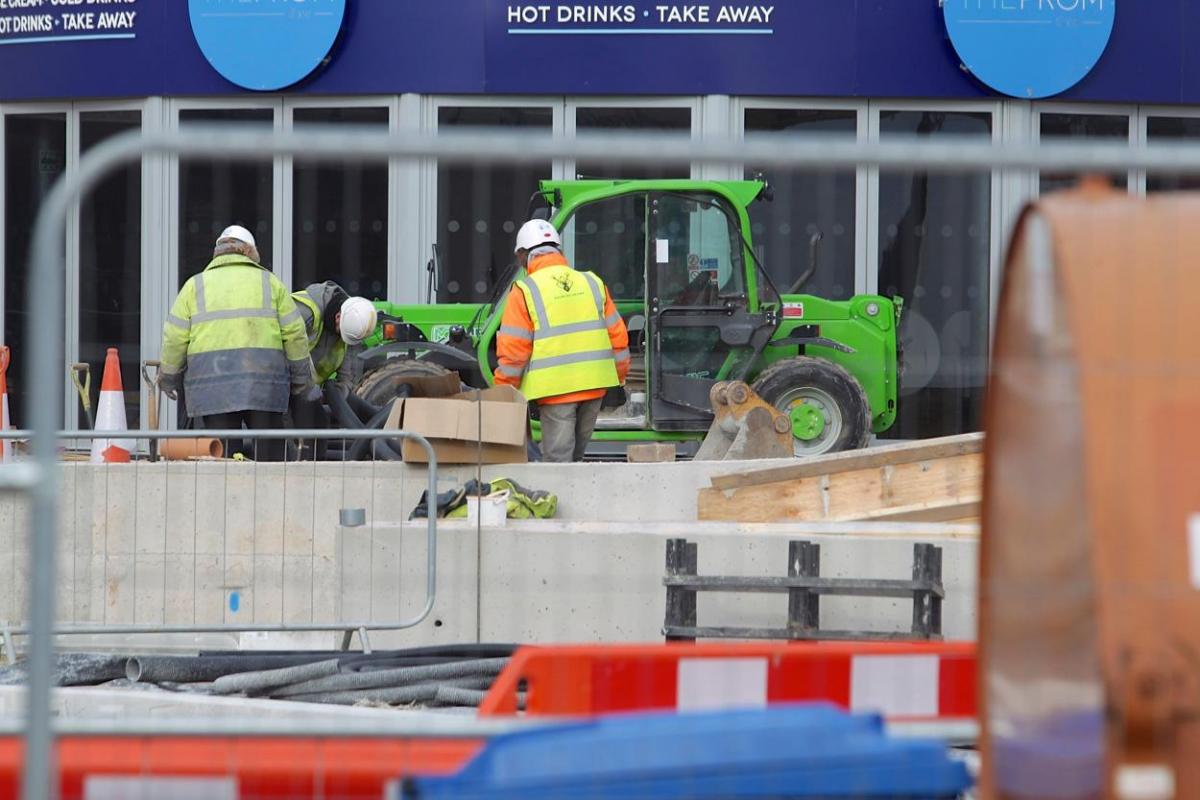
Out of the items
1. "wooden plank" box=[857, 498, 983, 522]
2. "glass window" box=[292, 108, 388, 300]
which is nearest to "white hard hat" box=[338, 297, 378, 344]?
"wooden plank" box=[857, 498, 983, 522]

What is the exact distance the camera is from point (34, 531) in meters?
2.80

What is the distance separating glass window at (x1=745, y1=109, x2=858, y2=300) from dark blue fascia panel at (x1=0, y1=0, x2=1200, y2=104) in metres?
0.33

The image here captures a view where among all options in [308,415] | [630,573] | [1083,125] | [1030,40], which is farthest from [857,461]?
[1083,125]

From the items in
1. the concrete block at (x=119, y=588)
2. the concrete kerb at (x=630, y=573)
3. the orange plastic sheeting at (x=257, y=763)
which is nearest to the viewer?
the orange plastic sheeting at (x=257, y=763)

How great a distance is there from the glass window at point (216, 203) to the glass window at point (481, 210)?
179 cm

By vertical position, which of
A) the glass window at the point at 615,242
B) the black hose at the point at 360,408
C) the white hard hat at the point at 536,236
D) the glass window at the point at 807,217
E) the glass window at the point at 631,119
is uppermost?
the glass window at the point at 631,119

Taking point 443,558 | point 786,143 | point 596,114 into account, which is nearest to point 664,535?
point 443,558

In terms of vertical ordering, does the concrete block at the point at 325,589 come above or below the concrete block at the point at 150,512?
below

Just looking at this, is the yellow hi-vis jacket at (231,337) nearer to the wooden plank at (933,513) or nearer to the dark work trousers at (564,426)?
the dark work trousers at (564,426)

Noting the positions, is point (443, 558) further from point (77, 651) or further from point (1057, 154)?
point (1057, 154)

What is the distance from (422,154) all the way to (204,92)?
551 inches

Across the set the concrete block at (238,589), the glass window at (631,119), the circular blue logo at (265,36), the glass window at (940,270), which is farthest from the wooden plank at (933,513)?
the circular blue logo at (265,36)

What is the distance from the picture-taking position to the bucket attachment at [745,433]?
34.7 ft

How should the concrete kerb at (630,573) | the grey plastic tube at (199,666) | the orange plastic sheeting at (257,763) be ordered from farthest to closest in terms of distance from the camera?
the concrete kerb at (630,573), the grey plastic tube at (199,666), the orange plastic sheeting at (257,763)
